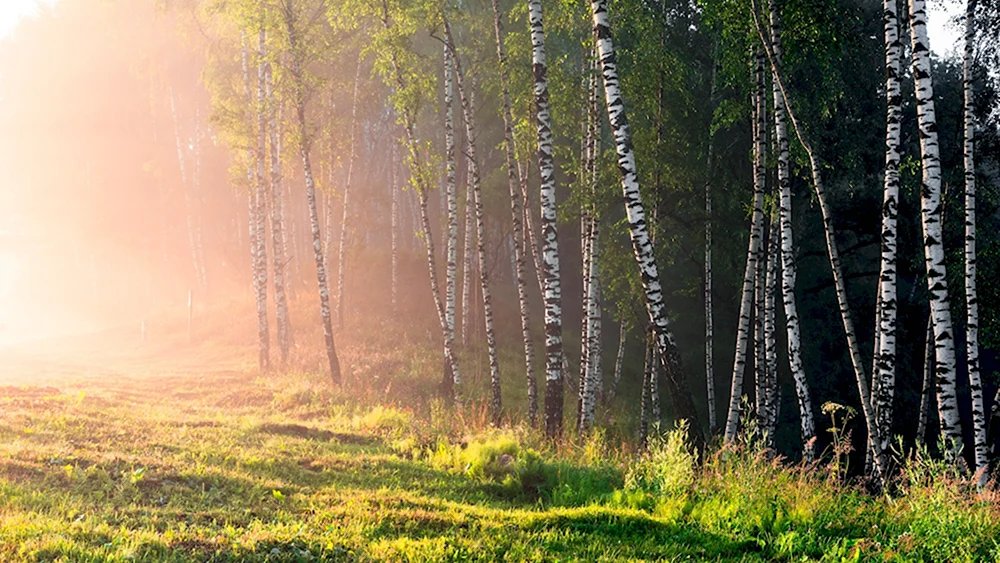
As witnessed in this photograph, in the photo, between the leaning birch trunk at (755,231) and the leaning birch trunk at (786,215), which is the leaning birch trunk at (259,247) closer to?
the leaning birch trunk at (755,231)

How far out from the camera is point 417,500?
678 cm

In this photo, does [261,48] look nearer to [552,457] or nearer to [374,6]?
[374,6]

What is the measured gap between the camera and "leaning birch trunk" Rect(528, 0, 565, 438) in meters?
11.6

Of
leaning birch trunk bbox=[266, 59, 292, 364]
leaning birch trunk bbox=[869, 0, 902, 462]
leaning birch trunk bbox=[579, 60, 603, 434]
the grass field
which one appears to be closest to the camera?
the grass field

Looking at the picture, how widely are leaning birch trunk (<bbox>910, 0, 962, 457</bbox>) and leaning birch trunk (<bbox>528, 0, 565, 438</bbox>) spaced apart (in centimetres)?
576

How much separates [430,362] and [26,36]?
4105 centimetres

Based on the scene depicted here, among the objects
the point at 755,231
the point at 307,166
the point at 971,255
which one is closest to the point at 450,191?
the point at 307,166

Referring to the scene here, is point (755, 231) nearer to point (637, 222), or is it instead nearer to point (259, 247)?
point (637, 222)

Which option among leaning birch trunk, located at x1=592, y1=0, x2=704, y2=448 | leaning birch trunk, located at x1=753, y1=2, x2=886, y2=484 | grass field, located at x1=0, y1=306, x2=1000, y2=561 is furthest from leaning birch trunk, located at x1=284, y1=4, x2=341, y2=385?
leaning birch trunk, located at x1=753, y1=2, x2=886, y2=484

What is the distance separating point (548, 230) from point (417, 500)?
652 centimetres

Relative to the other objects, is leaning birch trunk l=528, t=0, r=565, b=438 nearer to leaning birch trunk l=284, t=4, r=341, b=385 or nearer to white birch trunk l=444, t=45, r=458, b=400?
white birch trunk l=444, t=45, r=458, b=400

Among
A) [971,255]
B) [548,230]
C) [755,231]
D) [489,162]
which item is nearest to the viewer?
[971,255]

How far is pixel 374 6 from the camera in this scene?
15.6m

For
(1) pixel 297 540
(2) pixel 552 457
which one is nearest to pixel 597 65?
(2) pixel 552 457
